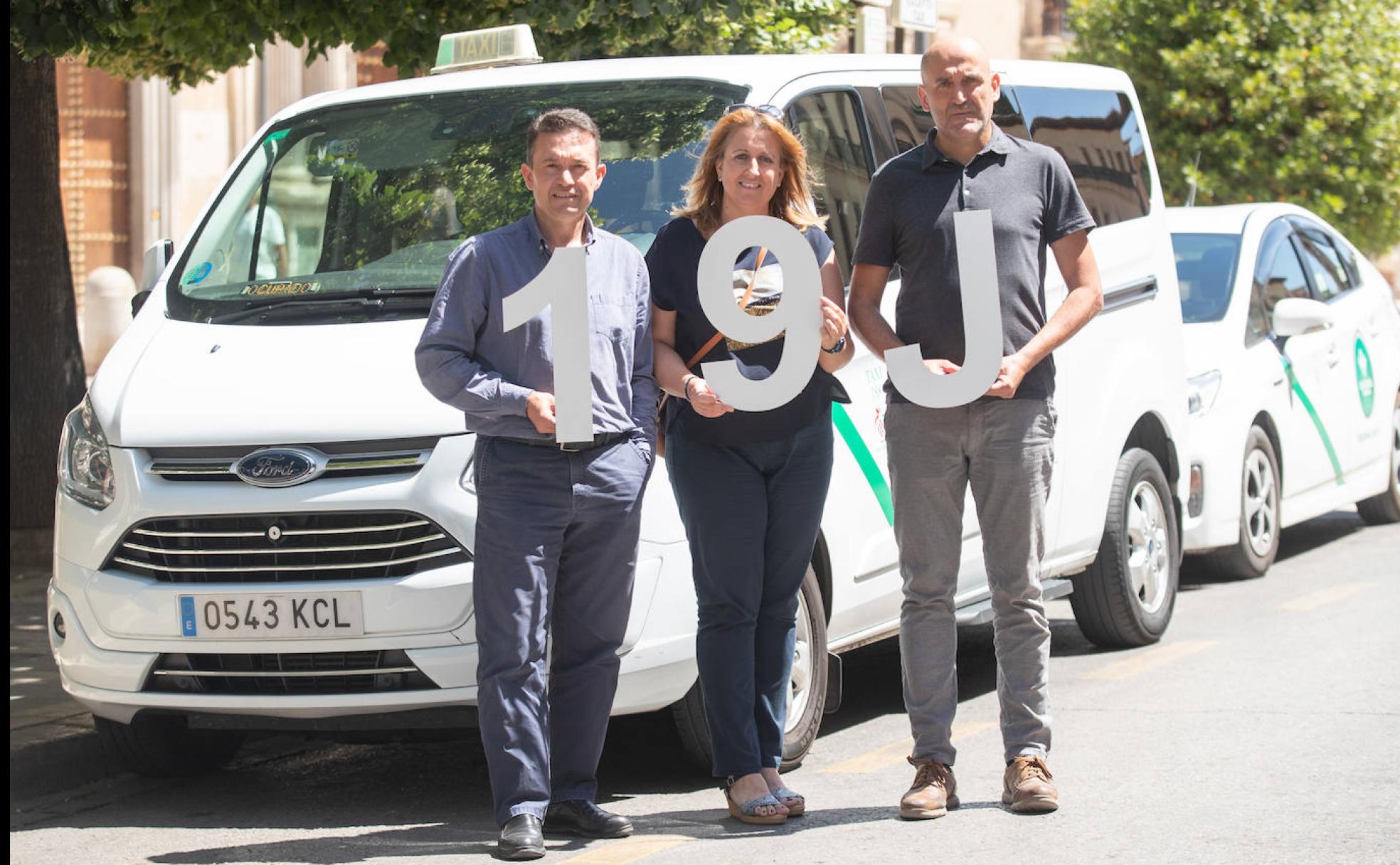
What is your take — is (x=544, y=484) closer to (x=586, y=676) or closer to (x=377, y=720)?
(x=586, y=676)

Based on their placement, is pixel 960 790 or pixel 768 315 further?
pixel 960 790

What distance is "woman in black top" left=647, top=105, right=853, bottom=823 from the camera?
534 centimetres

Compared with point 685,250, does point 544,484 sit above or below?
below

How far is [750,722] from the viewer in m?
5.43

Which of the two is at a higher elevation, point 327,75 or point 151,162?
point 327,75

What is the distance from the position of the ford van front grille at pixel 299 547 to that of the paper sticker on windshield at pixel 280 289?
0.90m

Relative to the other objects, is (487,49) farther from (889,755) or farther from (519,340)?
(889,755)

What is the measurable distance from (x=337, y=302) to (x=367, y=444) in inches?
28.0

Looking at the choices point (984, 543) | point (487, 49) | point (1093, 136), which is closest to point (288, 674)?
point (984, 543)

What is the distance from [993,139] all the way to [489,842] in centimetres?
224

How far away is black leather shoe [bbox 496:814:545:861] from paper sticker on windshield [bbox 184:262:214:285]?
2.19 m

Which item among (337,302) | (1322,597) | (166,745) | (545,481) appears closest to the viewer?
(545,481)

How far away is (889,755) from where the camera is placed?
6.45 m

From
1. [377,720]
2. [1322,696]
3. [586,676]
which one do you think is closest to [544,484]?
[586,676]
